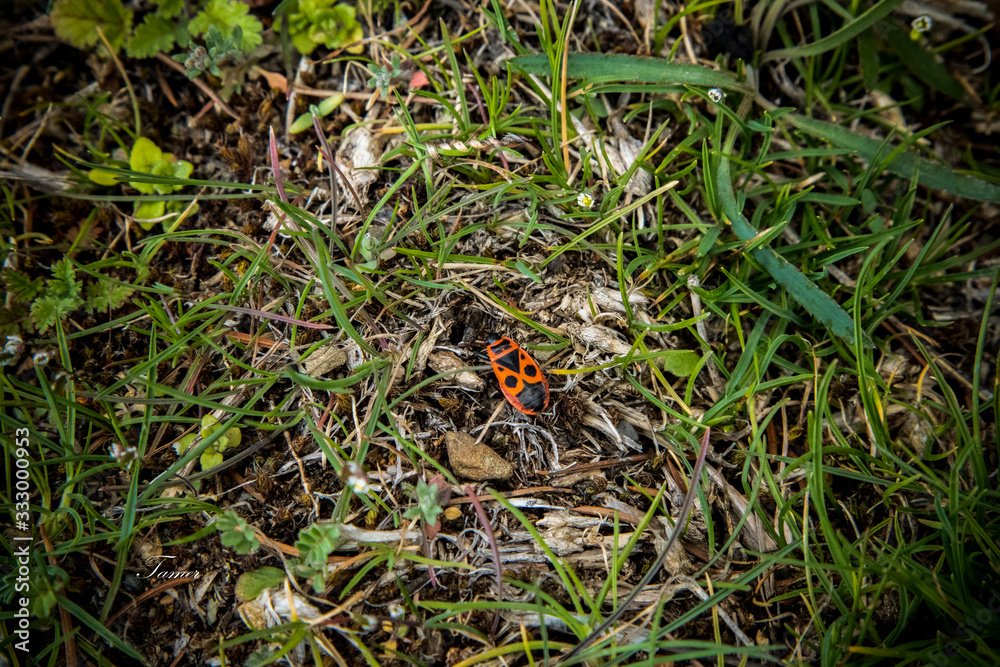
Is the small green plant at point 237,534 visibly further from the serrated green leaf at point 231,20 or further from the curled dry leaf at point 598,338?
the serrated green leaf at point 231,20

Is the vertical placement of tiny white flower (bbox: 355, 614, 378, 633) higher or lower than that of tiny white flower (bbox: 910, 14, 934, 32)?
lower

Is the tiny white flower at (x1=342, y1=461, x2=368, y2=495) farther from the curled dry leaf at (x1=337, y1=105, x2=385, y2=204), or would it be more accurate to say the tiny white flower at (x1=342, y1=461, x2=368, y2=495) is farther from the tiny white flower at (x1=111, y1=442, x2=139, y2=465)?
the curled dry leaf at (x1=337, y1=105, x2=385, y2=204)

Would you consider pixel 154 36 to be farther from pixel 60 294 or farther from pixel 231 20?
pixel 60 294

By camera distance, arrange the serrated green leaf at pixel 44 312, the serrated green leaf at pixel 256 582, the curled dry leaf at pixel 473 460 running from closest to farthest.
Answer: the serrated green leaf at pixel 256 582
the curled dry leaf at pixel 473 460
the serrated green leaf at pixel 44 312

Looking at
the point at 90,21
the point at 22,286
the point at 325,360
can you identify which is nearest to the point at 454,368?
the point at 325,360

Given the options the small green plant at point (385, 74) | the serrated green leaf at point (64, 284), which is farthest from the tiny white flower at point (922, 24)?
the serrated green leaf at point (64, 284)

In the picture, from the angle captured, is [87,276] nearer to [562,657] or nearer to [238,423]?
[238,423]

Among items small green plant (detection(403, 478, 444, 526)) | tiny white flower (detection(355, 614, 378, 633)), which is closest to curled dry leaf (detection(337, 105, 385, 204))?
small green plant (detection(403, 478, 444, 526))
